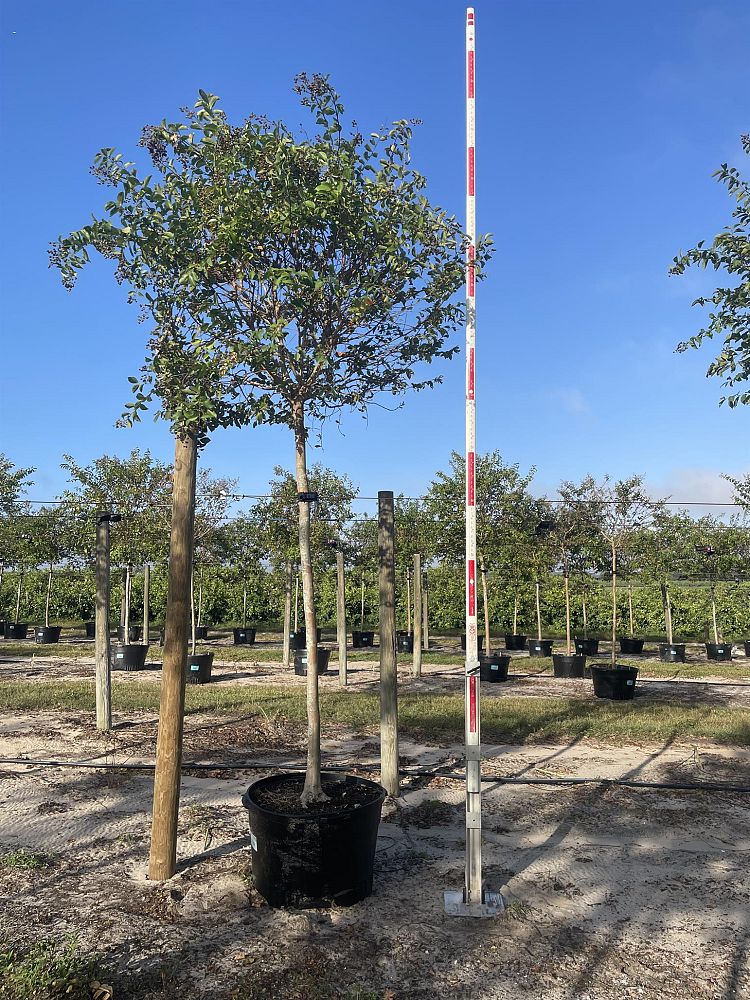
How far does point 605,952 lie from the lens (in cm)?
350

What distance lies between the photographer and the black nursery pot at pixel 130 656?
1496cm

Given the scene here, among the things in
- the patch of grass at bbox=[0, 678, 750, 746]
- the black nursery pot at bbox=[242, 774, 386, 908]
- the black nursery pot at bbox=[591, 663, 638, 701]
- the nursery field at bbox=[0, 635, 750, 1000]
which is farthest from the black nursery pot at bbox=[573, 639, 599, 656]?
the black nursery pot at bbox=[242, 774, 386, 908]

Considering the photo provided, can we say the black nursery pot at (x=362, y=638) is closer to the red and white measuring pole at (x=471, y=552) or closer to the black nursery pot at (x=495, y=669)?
the black nursery pot at (x=495, y=669)

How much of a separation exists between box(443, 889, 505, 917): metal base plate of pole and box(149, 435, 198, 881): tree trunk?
1.65 m

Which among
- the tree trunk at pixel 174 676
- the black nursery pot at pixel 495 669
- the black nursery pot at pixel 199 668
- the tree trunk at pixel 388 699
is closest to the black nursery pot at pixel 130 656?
the black nursery pot at pixel 199 668

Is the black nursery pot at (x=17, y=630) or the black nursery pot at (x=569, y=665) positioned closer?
the black nursery pot at (x=569, y=665)

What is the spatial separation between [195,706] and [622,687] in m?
6.52

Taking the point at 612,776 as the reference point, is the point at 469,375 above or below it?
above

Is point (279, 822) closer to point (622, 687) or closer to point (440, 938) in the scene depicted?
point (440, 938)

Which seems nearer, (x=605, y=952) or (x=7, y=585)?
(x=605, y=952)

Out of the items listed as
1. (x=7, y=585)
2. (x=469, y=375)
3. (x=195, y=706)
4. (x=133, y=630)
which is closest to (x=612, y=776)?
(x=469, y=375)

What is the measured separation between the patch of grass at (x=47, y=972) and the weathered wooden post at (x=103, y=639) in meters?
5.13

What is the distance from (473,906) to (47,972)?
2058mm

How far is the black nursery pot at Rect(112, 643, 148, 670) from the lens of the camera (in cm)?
1496
